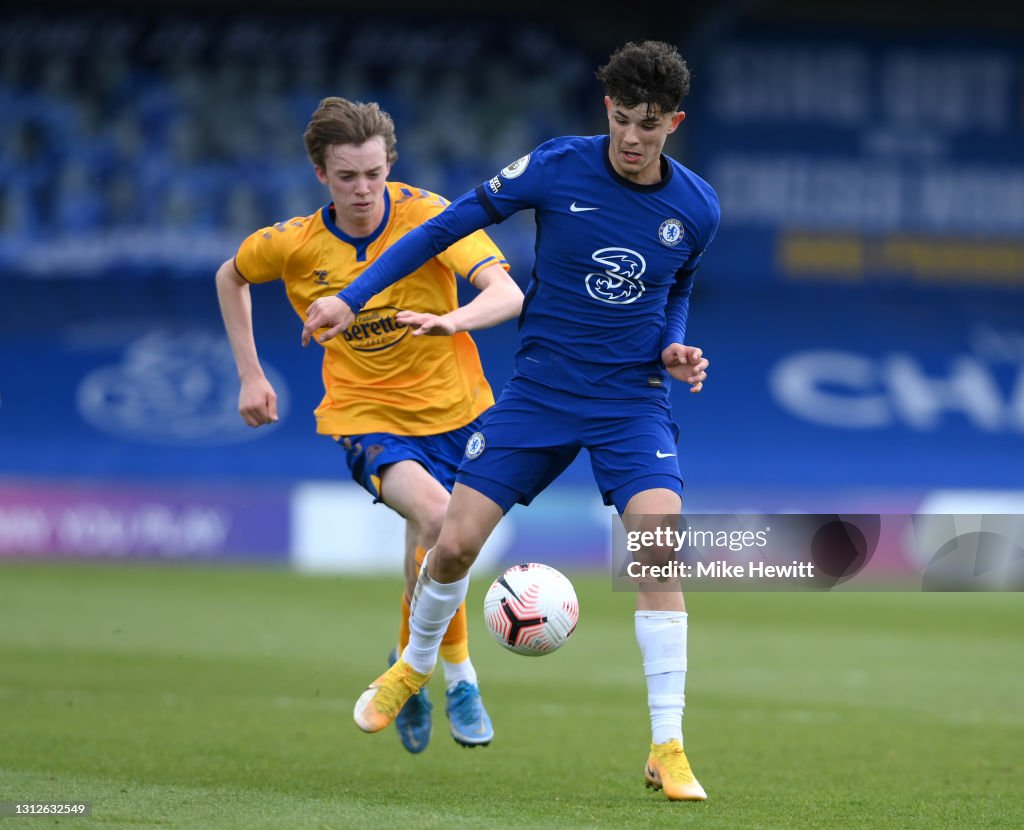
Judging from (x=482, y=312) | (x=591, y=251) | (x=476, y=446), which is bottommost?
(x=476, y=446)

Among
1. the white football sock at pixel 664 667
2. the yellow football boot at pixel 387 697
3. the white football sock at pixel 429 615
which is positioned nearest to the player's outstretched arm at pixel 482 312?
the white football sock at pixel 429 615

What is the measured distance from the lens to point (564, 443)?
18.4ft

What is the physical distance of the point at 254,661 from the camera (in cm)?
1070

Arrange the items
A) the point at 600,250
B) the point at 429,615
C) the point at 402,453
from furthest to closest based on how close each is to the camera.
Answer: the point at 402,453 → the point at 429,615 → the point at 600,250

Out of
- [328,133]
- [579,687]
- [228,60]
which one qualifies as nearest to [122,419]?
[228,60]

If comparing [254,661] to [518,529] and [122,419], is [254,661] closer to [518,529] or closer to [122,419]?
[518,529]

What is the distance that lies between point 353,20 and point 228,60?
5.58 ft

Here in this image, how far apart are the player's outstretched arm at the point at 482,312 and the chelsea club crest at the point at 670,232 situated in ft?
2.11

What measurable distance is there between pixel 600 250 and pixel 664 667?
1433mm

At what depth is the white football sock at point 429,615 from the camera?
598 cm

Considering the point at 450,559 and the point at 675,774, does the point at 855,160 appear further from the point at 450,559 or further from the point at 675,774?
the point at 675,774

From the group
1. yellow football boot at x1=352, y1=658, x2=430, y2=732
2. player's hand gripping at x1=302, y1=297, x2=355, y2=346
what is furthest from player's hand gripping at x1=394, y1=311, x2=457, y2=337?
yellow football boot at x1=352, y1=658, x2=430, y2=732

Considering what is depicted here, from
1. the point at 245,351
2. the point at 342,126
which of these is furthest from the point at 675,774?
the point at 342,126

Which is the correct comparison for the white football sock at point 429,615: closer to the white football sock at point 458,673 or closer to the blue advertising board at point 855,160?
the white football sock at point 458,673
